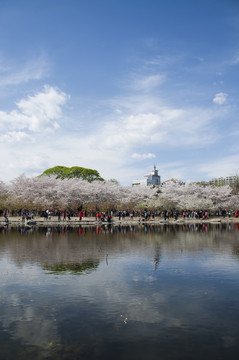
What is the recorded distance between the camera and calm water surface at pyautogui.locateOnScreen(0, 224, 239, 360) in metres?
7.34

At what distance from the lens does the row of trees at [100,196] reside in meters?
64.1

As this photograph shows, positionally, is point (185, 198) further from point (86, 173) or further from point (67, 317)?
point (67, 317)

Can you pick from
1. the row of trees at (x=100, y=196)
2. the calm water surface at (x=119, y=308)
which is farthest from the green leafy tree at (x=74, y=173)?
the calm water surface at (x=119, y=308)

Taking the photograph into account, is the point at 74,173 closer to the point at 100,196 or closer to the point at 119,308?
the point at 100,196

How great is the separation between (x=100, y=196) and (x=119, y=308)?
205ft

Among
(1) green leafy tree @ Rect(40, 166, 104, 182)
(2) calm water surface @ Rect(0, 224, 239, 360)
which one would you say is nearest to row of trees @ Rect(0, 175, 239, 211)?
(1) green leafy tree @ Rect(40, 166, 104, 182)

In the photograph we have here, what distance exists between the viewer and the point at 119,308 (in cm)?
973

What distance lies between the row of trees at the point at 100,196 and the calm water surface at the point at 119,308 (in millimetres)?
47553

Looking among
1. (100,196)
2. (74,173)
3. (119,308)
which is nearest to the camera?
(119,308)

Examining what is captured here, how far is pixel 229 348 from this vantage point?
7.30 m

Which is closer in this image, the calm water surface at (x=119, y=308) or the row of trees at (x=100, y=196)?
the calm water surface at (x=119, y=308)

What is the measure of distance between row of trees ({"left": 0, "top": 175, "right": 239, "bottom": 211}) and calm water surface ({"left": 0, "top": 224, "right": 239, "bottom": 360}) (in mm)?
47553

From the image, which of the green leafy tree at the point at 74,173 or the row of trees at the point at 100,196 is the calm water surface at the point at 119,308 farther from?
the green leafy tree at the point at 74,173

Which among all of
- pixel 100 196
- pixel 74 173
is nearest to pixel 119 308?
pixel 100 196
